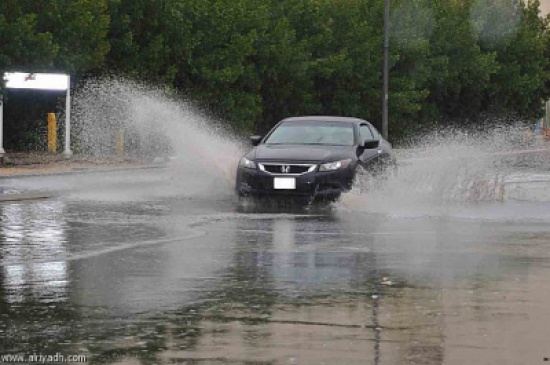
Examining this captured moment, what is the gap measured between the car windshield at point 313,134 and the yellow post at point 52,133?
15913 millimetres

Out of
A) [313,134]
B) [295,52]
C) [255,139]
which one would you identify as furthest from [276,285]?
[295,52]

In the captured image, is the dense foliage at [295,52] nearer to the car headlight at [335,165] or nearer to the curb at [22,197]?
the curb at [22,197]

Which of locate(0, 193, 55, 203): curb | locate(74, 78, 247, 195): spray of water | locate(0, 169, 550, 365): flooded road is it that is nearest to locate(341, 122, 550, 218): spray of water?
locate(0, 169, 550, 365): flooded road

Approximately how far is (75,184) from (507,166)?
17.2 meters

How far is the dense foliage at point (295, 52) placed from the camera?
39812mm

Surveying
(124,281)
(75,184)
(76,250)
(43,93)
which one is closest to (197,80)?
(43,93)

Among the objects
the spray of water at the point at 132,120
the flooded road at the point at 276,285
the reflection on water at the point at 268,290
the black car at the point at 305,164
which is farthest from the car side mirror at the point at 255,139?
the spray of water at the point at 132,120

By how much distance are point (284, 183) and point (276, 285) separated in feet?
33.0

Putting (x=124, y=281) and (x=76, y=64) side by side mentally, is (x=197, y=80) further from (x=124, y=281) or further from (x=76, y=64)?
(x=124, y=281)

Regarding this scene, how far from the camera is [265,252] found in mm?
15516

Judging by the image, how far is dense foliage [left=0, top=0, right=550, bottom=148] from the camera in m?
39.8

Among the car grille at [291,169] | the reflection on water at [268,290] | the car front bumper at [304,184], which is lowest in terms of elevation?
the reflection on water at [268,290]

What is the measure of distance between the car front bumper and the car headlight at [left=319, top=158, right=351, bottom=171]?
5 cm

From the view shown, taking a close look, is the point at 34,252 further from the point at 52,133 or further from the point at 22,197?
the point at 52,133
